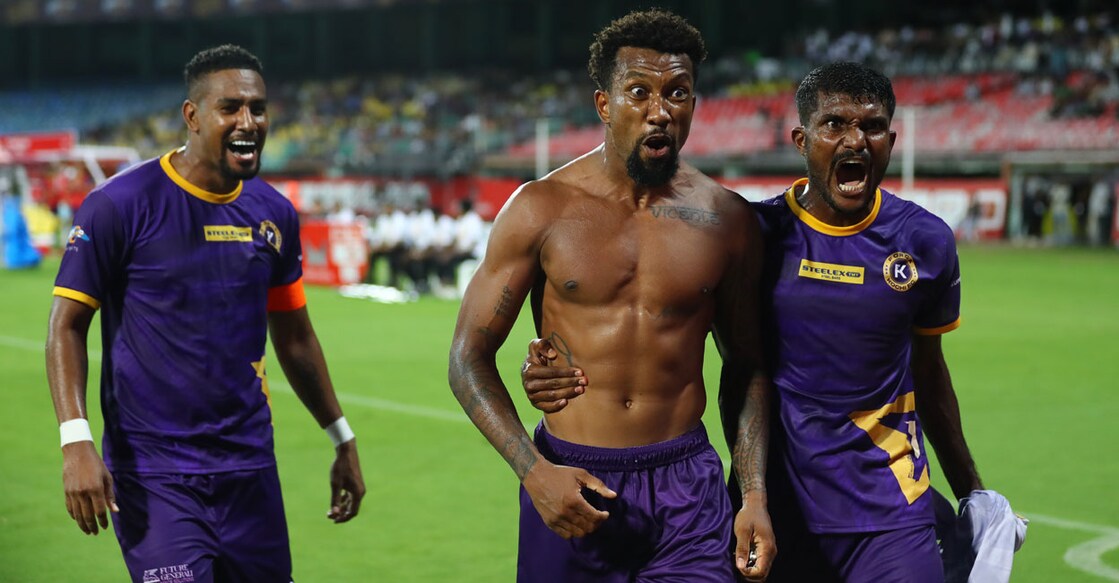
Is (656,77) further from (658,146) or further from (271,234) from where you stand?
(271,234)

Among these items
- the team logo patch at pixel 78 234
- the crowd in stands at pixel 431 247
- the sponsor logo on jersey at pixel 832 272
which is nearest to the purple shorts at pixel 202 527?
the team logo patch at pixel 78 234

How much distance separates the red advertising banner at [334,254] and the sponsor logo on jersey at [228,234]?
17.8 m

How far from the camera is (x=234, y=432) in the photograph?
427 cm

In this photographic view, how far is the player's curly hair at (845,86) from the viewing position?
156 inches

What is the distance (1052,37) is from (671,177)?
39.0 meters

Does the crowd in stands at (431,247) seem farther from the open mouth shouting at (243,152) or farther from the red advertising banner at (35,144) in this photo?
the red advertising banner at (35,144)

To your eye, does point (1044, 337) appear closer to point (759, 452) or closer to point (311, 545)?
point (311, 545)

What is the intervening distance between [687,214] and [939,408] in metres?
1.10

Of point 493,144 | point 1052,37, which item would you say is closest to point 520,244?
point 1052,37

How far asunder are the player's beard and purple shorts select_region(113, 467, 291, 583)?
1.61 m

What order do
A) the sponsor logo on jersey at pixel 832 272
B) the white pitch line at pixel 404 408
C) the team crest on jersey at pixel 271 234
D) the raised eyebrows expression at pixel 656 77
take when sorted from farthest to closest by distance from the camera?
the white pitch line at pixel 404 408
the team crest on jersey at pixel 271 234
the sponsor logo on jersey at pixel 832 272
the raised eyebrows expression at pixel 656 77

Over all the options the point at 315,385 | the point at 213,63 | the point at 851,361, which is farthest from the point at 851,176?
the point at 213,63

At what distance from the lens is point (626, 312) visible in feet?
11.9

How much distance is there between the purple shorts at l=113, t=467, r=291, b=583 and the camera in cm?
402
